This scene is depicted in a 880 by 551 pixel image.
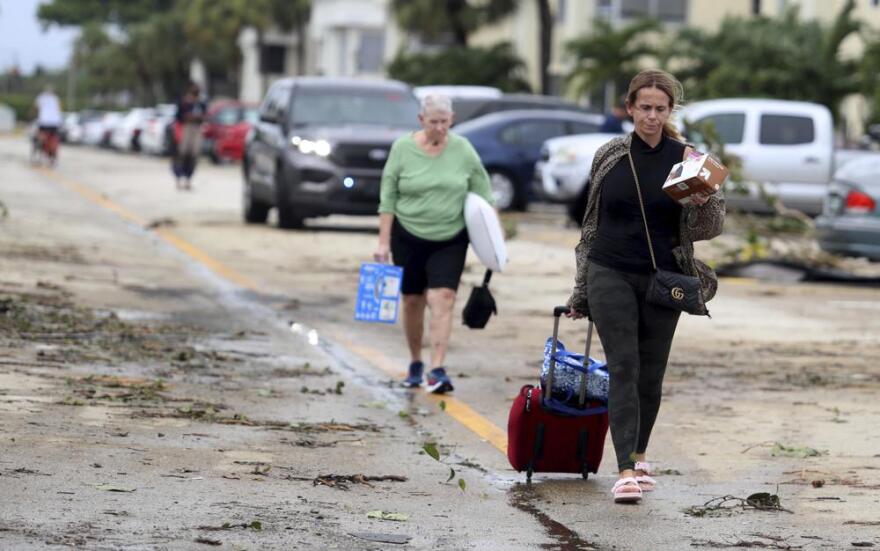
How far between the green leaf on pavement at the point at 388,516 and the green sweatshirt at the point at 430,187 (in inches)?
141

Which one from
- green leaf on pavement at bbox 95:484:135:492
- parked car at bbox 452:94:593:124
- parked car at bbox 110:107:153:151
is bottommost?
parked car at bbox 110:107:153:151

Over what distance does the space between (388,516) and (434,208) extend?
368 centimetres

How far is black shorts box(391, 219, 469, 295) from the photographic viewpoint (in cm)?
1051

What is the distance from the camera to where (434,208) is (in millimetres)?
10484

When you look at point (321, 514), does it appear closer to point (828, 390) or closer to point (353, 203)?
point (828, 390)

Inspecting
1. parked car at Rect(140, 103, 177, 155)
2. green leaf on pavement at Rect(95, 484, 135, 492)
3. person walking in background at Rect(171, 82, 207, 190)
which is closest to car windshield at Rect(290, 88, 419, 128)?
person walking in background at Rect(171, 82, 207, 190)

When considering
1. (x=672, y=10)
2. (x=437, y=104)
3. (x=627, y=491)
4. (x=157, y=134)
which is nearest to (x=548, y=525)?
(x=627, y=491)

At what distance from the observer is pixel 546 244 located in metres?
→ 22.3

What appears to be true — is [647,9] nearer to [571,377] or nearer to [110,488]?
[571,377]

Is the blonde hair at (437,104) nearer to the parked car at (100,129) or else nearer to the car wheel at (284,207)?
the car wheel at (284,207)

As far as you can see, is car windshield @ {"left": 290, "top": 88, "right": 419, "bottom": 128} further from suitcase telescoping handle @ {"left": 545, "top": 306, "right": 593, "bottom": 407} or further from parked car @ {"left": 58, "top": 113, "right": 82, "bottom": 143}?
parked car @ {"left": 58, "top": 113, "right": 82, "bottom": 143}

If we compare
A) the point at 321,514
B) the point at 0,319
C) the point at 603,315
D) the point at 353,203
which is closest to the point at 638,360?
the point at 603,315

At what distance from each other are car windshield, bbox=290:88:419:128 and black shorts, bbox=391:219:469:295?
1183 cm

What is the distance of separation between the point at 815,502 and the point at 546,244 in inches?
580
